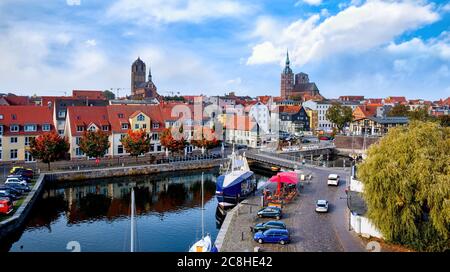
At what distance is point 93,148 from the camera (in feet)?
135

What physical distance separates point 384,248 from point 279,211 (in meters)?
7.02

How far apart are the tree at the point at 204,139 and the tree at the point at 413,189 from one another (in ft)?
104

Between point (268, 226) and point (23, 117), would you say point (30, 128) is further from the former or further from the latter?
point (268, 226)

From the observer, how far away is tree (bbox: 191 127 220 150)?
49.6 m

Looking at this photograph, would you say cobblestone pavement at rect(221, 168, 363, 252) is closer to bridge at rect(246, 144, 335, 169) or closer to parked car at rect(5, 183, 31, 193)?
bridge at rect(246, 144, 335, 169)

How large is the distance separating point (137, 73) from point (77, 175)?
118m

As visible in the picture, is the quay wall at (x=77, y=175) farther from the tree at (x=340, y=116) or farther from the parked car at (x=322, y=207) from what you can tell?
the tree at (x=340, y=116)

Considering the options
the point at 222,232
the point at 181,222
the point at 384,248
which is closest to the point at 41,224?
the point at 181,222

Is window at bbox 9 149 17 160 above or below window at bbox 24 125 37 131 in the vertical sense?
below

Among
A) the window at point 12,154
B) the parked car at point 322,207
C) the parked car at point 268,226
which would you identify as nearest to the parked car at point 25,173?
the window at point 12,154

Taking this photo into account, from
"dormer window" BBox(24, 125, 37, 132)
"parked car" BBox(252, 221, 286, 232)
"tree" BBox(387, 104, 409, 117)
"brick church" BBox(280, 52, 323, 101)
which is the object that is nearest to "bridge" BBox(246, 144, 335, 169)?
"parked car" BBox(252, 221, 286, 232)

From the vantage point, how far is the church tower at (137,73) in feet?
494

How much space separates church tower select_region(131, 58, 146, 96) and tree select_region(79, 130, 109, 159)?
11146cm

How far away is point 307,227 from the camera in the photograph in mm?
21391
